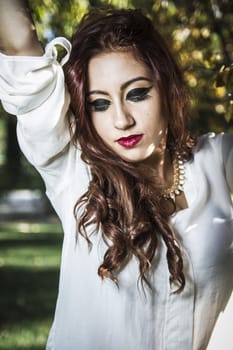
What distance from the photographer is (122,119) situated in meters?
2.38

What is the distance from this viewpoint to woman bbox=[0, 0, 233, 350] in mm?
2352

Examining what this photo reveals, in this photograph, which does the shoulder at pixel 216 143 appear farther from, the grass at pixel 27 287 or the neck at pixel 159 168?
the grass at pixel 27 287

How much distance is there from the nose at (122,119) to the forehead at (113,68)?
9 centimetres

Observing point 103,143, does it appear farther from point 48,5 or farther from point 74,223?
point 48,5

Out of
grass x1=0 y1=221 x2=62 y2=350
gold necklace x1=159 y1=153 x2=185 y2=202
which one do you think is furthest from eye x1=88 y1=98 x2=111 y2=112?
grass x1=0 y1=221 x2=62 y2=350

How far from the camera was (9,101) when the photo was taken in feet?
7.70

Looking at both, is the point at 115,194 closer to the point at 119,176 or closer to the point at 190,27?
the point at 119,176

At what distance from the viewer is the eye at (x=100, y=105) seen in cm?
242

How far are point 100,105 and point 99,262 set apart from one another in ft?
1.77

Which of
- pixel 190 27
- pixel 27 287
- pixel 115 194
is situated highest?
pixel 190 27

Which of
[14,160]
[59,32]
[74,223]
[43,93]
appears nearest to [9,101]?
[43,93]

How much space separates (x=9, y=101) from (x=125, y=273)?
701 mm

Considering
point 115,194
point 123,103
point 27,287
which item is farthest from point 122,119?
point 27,287

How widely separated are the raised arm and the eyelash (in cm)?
27
